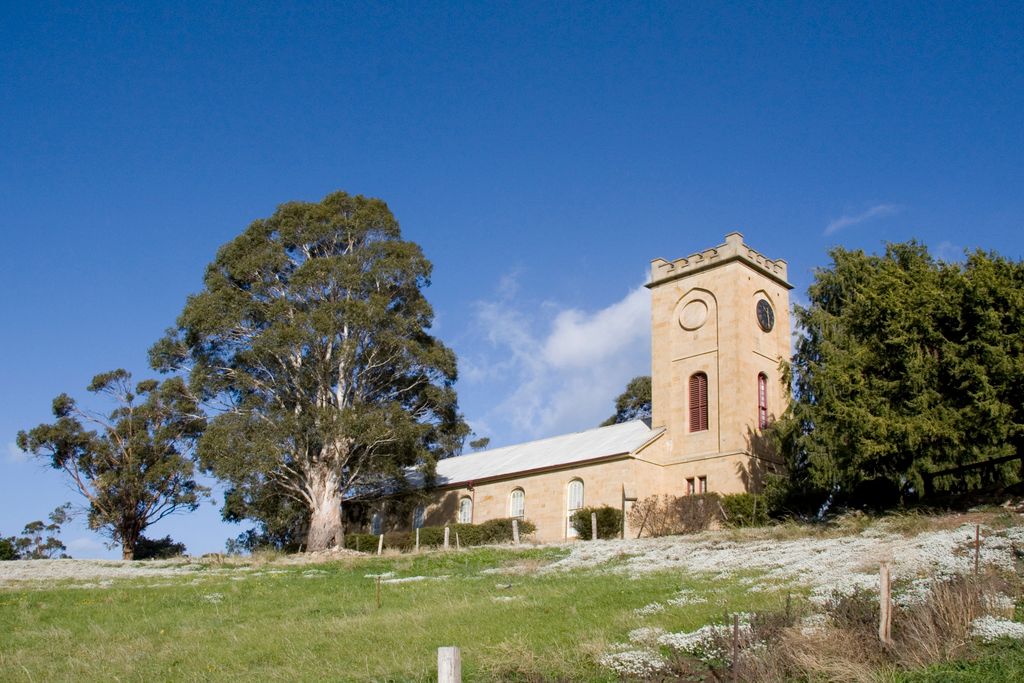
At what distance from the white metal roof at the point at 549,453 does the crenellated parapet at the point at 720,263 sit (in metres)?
7.13

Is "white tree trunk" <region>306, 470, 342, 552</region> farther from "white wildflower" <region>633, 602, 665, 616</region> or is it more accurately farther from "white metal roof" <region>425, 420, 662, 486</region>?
"white wildflower" <region>633, 602, 665, 616</region>

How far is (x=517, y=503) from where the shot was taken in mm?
45250

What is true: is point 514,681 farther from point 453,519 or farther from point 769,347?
point 453,519

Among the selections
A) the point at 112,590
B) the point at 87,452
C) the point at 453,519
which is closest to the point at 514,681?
the point at 112,590

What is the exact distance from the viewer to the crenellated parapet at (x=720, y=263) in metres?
42.8

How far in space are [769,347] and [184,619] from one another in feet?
96.4

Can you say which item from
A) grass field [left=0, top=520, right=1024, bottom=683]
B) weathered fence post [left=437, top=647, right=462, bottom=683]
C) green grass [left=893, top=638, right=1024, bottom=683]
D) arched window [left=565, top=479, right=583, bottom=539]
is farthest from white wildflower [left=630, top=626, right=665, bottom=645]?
arched window [left=565, top=479, right=583, bottom=539]

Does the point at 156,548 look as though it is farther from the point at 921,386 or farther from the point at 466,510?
the point at 921,386

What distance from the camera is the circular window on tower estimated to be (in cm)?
4291

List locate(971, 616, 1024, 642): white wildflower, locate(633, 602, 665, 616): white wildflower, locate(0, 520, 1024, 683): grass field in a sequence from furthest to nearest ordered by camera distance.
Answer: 1. locate(633, 602, 665, 616): white wildflower
2. locate(0, 520, 1024, 683): grass field
3. locate(971, 616, 1024, 642): white wildflower

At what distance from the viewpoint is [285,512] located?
44.1 meters

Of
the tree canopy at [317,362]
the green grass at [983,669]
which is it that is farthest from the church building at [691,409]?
the green grass at [983,669]

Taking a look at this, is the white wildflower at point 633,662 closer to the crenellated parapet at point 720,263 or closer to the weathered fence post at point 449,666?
the weathered fence post at point 449,666

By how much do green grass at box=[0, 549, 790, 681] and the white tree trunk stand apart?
12979 mm
